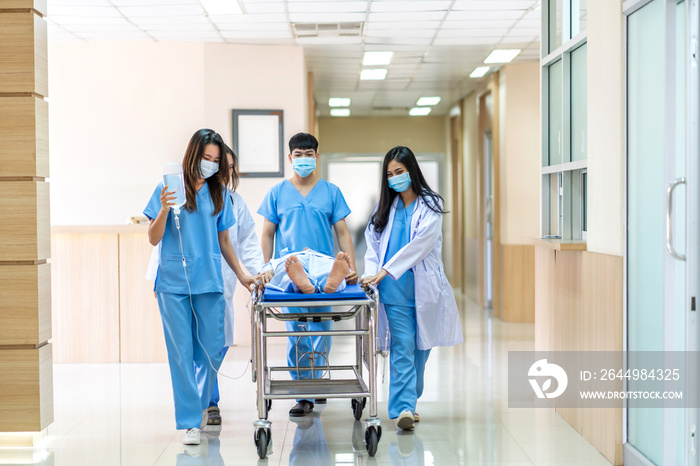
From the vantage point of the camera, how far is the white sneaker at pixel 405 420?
3748 millimetres

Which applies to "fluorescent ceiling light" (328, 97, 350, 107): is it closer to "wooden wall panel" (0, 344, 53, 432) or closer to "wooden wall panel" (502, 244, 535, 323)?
"wooden wall panel" (502, 244, 535, 323)

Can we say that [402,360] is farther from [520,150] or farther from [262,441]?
[520,150]

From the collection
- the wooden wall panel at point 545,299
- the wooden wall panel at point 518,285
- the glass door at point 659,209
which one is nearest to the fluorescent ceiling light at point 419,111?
the wooden wall panel at point 518,285

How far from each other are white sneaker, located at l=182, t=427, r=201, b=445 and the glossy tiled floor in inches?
1.8

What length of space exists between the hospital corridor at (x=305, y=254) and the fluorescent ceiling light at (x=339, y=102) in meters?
3.45

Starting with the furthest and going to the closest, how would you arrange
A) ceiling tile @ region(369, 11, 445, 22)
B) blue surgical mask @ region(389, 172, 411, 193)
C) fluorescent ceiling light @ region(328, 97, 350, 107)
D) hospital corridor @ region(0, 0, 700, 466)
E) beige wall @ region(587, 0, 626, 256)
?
1. fluorescent ceiling light @ region(328, 97, 350, 107)
2. ceiling tile @ region(369, 11, 445, 22)
3. blue surgical mask @ region(389, 172, 411, 193)
4. beige wall @ region(587, 0, 626, 256)
5. hospital corridor @ region(0, 0, 700, 466)

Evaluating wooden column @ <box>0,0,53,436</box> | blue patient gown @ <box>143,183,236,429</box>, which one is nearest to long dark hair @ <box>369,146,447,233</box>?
blue patient gown @ <box>143,183,236,429</box>

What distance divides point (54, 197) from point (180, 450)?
3.76 m

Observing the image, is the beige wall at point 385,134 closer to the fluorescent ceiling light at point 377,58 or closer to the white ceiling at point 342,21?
the white ceiling at point 342,21

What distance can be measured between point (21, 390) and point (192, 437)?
809 millimetres

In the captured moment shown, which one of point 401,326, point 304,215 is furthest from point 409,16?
point 401,326

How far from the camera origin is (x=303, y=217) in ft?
13.9

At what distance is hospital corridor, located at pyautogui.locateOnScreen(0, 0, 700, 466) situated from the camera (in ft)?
10.1

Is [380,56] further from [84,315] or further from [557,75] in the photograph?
[84,315]
